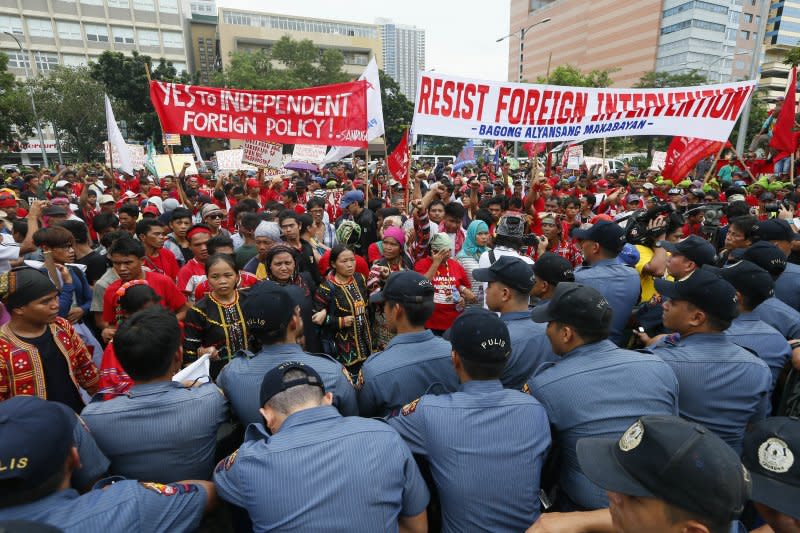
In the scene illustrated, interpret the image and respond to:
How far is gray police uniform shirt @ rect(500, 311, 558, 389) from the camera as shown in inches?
107

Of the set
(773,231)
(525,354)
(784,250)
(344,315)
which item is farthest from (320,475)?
(784,250)

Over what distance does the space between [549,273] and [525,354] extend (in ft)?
2.36

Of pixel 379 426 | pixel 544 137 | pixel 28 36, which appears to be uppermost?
pixel 28 36

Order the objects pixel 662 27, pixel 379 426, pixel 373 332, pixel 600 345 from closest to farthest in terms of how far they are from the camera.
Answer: pixel 379 426 < pixel 600 345 < pixel 373 332 < pixel 662 27

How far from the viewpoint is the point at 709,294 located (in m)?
2.35

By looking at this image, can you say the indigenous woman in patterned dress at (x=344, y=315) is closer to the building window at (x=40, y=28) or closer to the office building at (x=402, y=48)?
the building window at (x=40, y=28)

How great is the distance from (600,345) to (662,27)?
282 feet

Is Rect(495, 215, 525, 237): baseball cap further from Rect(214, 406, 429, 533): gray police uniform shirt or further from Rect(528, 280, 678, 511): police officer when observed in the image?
Rect(214, 406, 429, 533): gray police uniform shirt

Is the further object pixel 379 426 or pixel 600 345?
pixel 600 345

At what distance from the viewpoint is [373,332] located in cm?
416

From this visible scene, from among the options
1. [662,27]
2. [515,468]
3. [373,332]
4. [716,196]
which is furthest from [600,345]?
[662,27]

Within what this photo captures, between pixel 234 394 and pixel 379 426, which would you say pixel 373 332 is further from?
pixel 379 426

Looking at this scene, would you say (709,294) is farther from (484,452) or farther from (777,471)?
(484,452)

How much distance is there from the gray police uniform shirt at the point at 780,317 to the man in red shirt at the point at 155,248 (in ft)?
16.3
